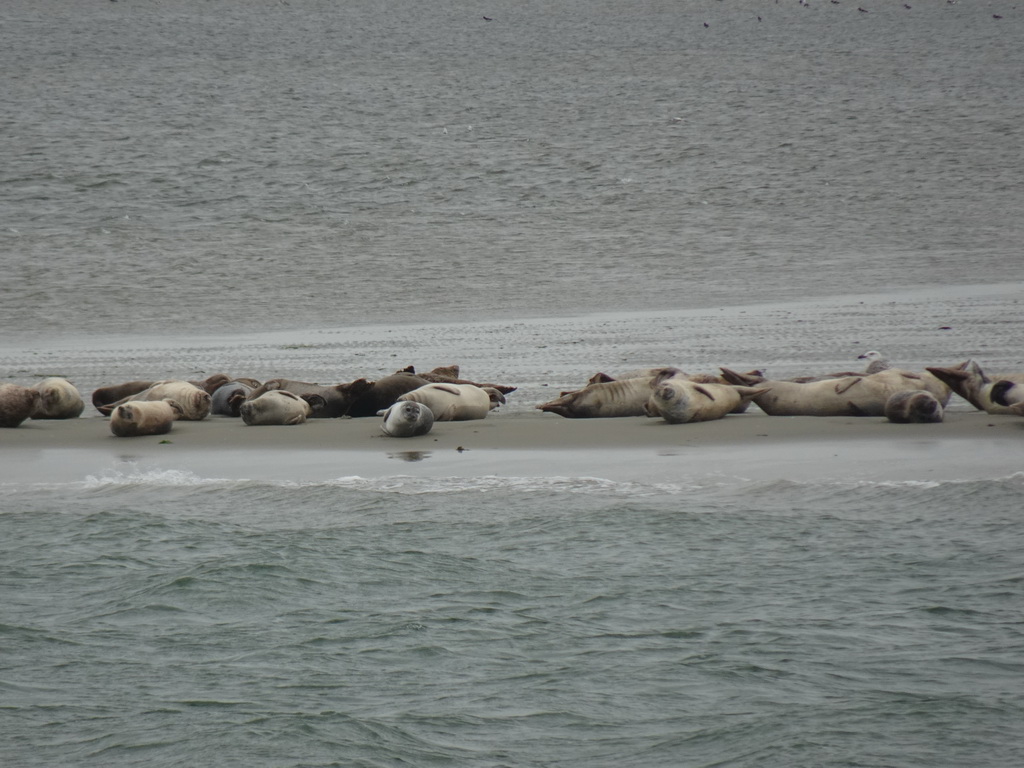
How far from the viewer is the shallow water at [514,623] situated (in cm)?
344

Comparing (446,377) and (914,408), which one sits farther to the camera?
(446,377)

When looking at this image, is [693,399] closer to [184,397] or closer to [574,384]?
[574,384]

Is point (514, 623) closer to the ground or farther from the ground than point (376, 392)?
closer to the ground

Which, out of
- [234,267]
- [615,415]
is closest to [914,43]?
[234,267]

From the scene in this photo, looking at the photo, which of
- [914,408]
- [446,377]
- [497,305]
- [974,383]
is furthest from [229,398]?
[497,305]

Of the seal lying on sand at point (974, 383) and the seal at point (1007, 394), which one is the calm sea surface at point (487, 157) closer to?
the seal lying on sand at point (974, 383)

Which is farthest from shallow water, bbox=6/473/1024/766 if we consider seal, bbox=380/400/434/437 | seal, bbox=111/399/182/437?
seal, bbox=111/399/182/437

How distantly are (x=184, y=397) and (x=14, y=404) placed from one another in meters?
1.06

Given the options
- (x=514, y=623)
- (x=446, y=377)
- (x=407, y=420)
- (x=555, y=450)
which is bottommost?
(x=514, y=623)

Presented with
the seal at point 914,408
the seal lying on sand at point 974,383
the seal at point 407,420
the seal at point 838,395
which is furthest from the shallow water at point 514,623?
the seal at point 838,395

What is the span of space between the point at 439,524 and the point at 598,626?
4.62ft

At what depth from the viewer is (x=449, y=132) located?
30969mm

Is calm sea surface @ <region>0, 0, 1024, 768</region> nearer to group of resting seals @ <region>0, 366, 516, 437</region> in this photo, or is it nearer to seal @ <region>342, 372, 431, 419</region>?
group of resting seals @ <region>0, 366, 516, 437</region>

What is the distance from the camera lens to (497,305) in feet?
59.3
